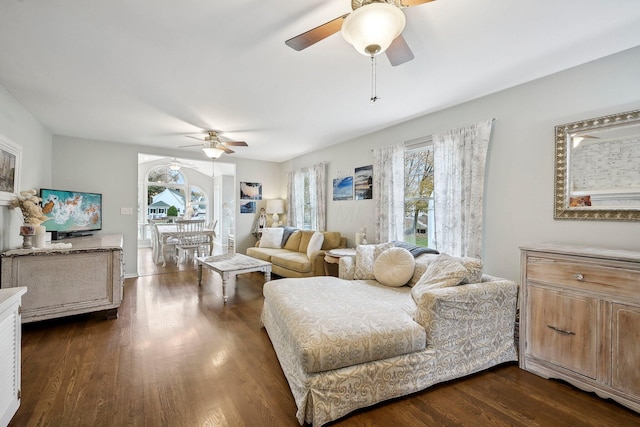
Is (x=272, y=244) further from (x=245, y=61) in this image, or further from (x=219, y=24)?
(x=219, y=24)

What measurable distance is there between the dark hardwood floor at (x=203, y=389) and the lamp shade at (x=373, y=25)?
2070 millimetres

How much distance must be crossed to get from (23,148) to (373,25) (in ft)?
13.9

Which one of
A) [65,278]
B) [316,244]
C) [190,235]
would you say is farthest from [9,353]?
[190,235]

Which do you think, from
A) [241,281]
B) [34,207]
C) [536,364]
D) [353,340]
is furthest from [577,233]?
[34,207]

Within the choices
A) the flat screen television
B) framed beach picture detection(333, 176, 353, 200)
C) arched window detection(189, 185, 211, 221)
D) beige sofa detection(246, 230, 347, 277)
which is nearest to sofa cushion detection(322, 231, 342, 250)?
beige sofa detection(246, 230, 347, 277)

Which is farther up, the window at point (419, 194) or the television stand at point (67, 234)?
the window at point (419, 194)

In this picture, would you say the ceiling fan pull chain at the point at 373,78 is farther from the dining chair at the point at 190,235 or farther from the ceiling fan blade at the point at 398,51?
the dining chair at the point at 190,235

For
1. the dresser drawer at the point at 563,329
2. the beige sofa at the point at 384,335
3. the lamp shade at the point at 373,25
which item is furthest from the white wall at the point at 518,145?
the lamp shade at the point at 373,25

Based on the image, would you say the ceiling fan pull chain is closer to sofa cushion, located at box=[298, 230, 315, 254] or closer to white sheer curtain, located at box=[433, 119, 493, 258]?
white sheer curtain, located at box=[433, 119, 493, 258]

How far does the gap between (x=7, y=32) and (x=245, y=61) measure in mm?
1574

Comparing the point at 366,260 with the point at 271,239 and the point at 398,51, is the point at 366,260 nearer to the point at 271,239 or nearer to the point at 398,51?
the point at 398,51

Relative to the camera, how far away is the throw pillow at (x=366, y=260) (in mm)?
2980

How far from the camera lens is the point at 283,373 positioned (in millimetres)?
2010

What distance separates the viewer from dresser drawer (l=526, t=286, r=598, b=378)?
180 centimetres
